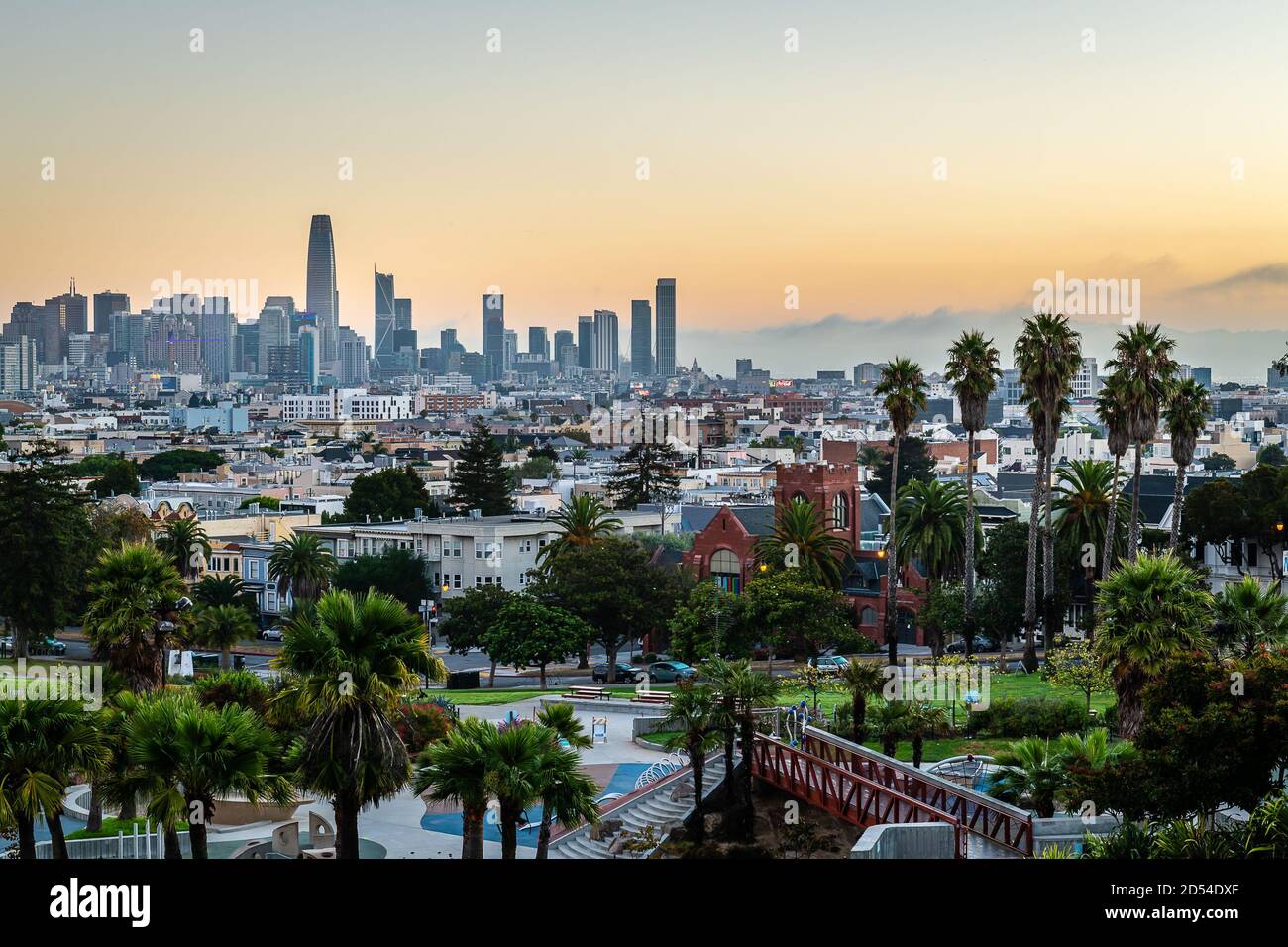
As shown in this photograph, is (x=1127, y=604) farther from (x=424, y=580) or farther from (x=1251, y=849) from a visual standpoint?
(x=424, y=580)

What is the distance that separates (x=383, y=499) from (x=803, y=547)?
5727cm

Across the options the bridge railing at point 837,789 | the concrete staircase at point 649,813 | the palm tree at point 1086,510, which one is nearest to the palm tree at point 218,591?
the palm tree at point 1086,510

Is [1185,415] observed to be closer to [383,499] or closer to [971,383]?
[971,383]

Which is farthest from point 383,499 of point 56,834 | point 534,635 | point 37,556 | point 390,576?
point 56,834

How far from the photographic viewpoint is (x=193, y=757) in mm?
23312

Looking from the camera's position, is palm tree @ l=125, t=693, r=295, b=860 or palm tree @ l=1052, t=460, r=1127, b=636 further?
palm tree @ l=1052, t=460, r=1127, b=636

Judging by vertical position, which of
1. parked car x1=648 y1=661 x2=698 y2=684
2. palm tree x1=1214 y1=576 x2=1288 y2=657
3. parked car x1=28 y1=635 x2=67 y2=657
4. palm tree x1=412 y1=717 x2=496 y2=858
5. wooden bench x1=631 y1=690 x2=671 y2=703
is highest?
palm tree x1=1214 y1=576 x2=1288 y2=657

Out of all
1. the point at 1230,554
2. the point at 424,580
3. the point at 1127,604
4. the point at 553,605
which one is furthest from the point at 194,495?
the point at 1127,604

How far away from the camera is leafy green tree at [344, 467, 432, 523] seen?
114 metres

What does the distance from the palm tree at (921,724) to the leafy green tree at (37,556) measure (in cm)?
4122

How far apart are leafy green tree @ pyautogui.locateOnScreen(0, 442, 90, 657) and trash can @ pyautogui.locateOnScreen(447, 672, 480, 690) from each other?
62.8 ft

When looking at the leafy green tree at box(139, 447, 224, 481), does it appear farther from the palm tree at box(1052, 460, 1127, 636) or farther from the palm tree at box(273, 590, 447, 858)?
the palm tree at box(273, 590, 447, 858)

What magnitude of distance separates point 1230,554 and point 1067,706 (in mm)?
32883

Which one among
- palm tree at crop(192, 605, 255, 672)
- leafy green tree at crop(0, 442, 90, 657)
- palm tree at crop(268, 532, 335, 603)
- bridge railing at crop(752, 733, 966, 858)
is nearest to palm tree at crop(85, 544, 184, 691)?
bridge railing at crop(752, 733, 966, 858)
